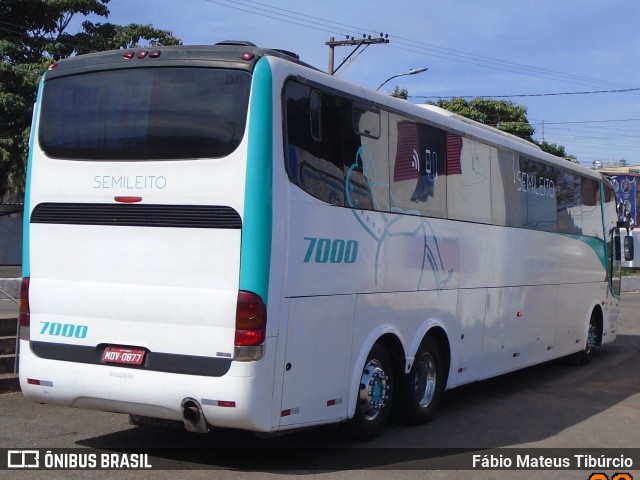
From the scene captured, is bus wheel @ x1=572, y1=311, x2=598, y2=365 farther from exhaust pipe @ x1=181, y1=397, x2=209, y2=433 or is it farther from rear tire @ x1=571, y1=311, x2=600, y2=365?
exhaust pipe @ x1=181, y1=397, x2=209, y2=433

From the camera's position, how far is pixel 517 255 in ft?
38.0

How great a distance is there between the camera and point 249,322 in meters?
6.43

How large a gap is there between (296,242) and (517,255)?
219 inches

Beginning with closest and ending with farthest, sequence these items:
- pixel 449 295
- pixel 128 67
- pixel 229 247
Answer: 1. pixel 229 247
2. pixel 128 67
3. pixel 449 295

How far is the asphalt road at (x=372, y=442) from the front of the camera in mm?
7098

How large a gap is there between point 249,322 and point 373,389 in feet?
7.09

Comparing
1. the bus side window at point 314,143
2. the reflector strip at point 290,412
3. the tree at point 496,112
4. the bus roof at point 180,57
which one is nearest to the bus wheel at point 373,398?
the reflector strip at point 290,412

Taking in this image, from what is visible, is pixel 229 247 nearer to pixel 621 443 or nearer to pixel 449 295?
pixel 449 295

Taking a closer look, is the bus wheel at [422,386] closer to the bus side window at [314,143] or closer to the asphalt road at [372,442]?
the asphalt road at [372,442]

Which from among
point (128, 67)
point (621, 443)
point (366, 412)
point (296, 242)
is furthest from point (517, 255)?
point (128, 67)

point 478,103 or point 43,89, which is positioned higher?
point 478,103

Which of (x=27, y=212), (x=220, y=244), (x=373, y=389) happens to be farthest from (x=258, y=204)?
(x=373, y=389)

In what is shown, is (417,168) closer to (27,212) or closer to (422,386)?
(422,386)

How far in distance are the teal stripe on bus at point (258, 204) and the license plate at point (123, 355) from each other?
1.06 meters
